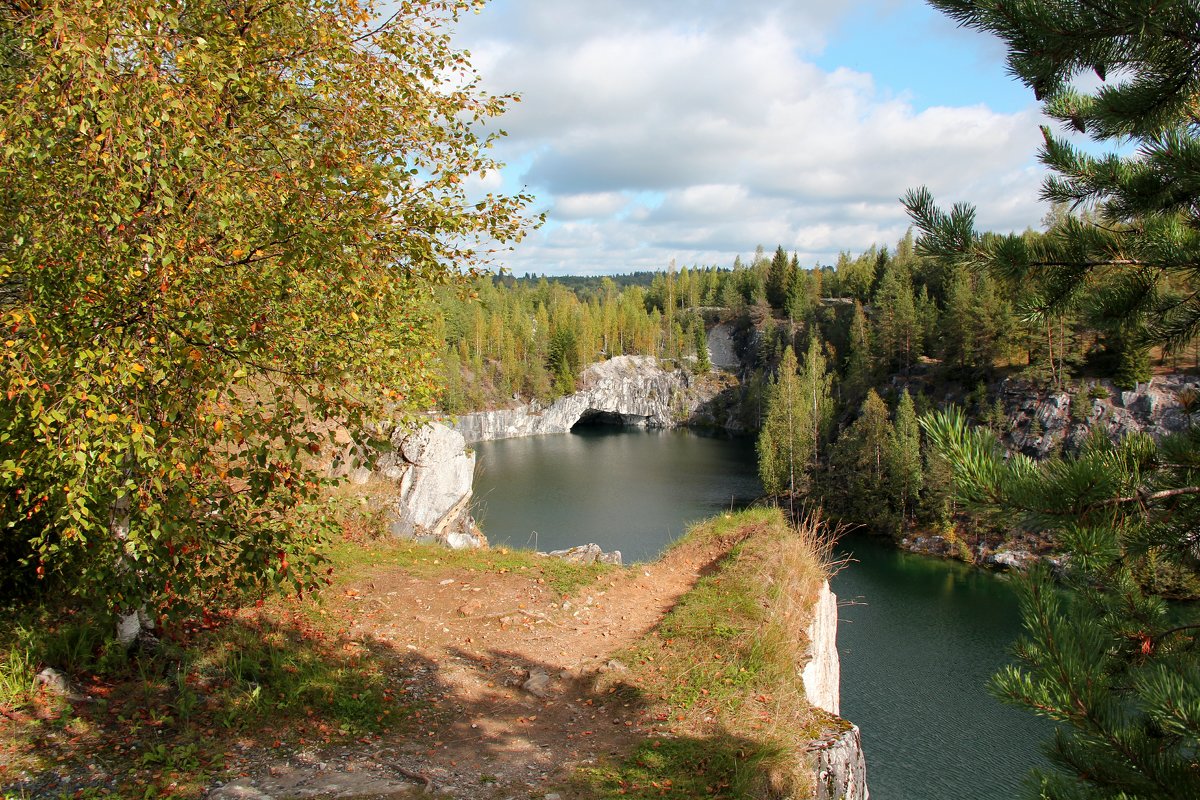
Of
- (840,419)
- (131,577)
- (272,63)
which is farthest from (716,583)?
(840,419)

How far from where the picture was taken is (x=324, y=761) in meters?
5.45

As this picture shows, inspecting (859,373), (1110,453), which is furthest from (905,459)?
(1110,453)

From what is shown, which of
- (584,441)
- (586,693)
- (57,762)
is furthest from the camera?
(584,441)

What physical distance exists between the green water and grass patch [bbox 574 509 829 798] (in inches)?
80.8

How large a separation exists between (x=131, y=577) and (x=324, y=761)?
203 cm

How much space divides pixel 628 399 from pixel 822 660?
84.6 m

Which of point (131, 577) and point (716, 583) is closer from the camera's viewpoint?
point (131, 577)

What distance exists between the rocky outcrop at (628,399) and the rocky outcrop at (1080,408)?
50.8 meters

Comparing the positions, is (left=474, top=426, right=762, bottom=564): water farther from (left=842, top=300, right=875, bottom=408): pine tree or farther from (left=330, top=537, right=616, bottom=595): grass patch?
(left=330, top=537, right=616, bottom=595): grass patch

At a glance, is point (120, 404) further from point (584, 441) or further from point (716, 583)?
point (584, 441)

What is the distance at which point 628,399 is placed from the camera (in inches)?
3706

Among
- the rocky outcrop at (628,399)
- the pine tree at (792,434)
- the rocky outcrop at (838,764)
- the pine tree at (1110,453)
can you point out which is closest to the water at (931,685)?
the rocky outcrop at (838,764)

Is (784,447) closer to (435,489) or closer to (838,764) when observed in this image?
(435,489)

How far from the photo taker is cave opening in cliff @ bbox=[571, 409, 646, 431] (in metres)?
94.7
